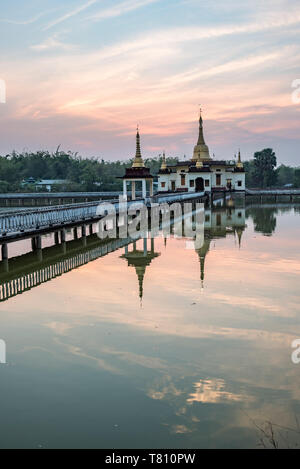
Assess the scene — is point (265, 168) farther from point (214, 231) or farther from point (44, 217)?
point (44, 217)

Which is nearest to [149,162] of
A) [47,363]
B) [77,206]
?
A: [77,206]

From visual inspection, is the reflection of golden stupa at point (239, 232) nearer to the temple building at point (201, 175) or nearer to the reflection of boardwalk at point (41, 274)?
the reflection of boardwalk at point (41, 274)

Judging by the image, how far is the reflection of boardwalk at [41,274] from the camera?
17.0m

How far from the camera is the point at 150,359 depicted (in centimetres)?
1034

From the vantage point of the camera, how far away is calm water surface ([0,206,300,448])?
767 cm

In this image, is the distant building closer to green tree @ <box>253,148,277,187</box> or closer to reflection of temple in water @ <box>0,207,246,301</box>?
green tree @ <box>253,148,277,187</box>

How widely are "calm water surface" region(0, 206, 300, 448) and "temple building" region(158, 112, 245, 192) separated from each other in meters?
54.3

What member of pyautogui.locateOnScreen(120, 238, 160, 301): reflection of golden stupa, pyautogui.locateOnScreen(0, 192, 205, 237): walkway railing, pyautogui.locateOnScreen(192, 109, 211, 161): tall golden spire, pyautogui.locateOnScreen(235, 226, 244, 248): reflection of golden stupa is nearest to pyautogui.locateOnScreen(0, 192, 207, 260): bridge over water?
pyautogui.locateOnScreen(0, 192, 205, 237): walkway railing

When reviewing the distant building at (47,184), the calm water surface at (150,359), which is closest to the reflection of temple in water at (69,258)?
the calm water surface at (150,359)

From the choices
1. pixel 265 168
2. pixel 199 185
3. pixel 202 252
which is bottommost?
pixel 202 252

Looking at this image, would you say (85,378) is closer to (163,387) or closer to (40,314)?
(163,387)

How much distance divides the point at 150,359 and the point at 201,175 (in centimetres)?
6427

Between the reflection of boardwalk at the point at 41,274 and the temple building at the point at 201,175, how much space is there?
48.7m

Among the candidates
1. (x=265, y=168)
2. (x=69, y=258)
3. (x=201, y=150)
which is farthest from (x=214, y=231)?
(x=265, y=168)
